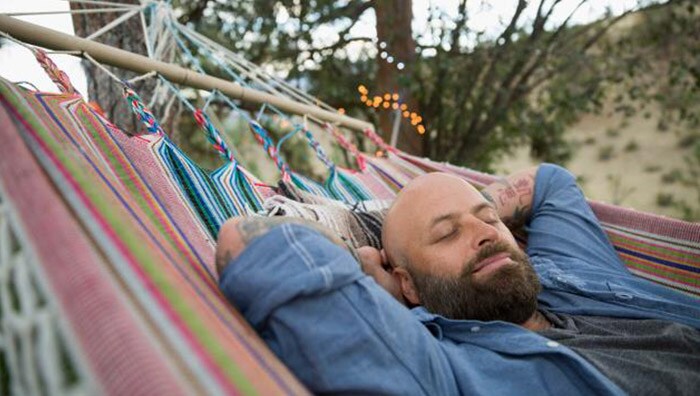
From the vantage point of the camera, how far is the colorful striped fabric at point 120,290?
1.29 ft

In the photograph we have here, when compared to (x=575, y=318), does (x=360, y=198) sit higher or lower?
higher

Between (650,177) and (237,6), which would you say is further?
(650,177)

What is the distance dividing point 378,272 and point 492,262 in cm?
24

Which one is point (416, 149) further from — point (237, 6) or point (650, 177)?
point (650, 177)

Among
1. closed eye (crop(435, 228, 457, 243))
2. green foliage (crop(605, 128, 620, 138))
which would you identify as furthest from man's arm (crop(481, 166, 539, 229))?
green foliage (crop(605, 128, 620, 138))

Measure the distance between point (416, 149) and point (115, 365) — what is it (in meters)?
3.41

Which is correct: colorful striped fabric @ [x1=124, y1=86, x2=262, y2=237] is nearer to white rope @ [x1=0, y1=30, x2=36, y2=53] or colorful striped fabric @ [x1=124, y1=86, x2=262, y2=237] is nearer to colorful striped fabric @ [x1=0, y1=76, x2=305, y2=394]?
white rope @ [x1=0, y1=30, x2=36, y2=53]

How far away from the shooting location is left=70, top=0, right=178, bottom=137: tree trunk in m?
1.82

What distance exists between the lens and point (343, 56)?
3902 millimetres

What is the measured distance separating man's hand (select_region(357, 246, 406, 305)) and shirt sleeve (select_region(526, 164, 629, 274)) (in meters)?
0.49

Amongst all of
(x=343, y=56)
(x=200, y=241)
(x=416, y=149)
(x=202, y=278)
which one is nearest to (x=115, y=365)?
(x=202, y=278)

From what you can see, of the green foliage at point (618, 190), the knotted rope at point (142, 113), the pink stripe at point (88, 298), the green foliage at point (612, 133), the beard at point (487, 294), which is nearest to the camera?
the pink stripe at point (88, 298)

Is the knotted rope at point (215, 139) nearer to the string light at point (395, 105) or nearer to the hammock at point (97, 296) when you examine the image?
the hammock at point (97, 296)

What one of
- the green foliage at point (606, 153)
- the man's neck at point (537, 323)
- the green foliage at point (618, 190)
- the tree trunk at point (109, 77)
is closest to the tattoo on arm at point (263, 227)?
the man's neck at point (537, 323)
